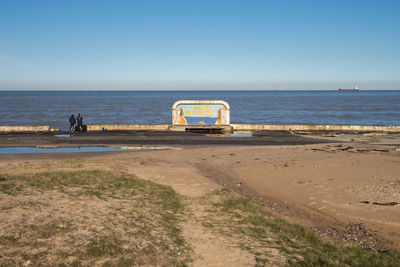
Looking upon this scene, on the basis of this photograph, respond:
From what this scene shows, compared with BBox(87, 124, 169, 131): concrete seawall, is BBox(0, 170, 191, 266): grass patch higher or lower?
higher

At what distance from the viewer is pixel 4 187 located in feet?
36.9

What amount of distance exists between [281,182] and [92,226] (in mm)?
9454

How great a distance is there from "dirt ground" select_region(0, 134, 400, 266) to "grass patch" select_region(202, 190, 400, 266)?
0.40 m

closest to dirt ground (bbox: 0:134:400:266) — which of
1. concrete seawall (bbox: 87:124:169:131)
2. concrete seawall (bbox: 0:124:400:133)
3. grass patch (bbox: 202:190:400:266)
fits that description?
grass patch (bbox: 202:190:400:266)

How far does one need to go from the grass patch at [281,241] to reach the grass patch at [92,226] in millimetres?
1419

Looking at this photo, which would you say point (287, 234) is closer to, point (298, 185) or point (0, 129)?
point (298, 185)

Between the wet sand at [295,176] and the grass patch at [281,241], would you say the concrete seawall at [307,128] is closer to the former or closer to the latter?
the wet sand at [295,176]

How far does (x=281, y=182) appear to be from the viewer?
51.4ft

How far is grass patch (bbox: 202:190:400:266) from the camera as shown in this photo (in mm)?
8219

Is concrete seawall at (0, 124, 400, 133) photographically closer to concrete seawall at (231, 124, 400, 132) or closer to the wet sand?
concrete seawall at (231, 124, 400, 132)

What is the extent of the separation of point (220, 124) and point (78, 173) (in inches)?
947

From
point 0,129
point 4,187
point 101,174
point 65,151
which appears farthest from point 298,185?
point 0,129

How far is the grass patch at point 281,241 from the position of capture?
27.0ft

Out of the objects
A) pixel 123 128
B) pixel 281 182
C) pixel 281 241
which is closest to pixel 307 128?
pixel 123 128
